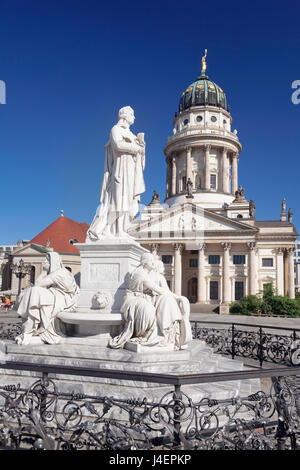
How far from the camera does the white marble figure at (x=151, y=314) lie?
192 inches

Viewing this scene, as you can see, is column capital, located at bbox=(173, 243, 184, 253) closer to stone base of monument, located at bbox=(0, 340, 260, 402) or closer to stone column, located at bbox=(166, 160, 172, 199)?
stone column, located at bbox=(166, 160, 172, 199)

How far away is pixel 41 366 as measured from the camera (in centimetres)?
307

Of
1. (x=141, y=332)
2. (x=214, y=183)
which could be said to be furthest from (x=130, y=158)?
(x=214, y=183)

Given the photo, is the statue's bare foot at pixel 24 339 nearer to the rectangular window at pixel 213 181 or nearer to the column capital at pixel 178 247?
the column capital at pixel 178 247

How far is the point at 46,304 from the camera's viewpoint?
215 inches

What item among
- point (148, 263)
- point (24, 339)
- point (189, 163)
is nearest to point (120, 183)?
point (148, 263)

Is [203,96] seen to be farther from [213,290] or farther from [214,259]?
[213,290]

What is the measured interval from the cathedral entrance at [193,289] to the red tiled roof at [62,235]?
53.4ft

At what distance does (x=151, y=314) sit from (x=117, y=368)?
0.84m

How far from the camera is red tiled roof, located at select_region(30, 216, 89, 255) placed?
4866 cm

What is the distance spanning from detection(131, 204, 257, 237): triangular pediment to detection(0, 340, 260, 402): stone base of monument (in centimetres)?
3876

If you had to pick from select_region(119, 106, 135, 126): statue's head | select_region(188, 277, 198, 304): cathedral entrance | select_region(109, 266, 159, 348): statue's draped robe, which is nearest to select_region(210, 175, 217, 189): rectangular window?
select_region(188, 277, 198, 304): cathedral entrance

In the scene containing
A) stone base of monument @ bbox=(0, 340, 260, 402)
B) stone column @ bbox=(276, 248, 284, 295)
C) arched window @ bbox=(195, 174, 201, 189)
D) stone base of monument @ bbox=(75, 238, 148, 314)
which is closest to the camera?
stone base of monument @ bbox=(0, 340, 260, 402)

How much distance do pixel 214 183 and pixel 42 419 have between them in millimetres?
53653
